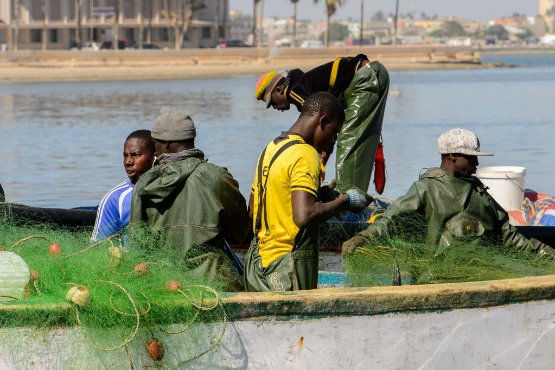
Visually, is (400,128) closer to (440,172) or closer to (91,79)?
(440,172)

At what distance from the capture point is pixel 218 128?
31641 millimetres

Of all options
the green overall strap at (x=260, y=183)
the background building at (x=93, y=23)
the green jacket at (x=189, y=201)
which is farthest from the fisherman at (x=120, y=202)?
the background building at (x=93, y=23)

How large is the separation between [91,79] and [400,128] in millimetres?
43435

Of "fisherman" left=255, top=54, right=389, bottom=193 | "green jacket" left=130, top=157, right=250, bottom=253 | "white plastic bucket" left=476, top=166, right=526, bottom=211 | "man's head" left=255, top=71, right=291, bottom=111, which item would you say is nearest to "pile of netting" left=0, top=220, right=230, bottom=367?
"green jacket" left=130, top=157, right=250, bottom=253

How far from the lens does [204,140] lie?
27.9 meters

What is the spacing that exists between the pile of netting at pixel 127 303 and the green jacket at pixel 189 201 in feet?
0.36

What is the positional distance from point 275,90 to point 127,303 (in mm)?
3661

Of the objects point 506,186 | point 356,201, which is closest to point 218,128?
point 506,186

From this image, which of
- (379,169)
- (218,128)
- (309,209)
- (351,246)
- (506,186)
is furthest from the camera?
(218,128)

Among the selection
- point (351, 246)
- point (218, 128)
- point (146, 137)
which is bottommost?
point (218, 128)

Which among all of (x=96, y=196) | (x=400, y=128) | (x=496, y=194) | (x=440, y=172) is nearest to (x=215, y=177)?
(x=440, y=172)

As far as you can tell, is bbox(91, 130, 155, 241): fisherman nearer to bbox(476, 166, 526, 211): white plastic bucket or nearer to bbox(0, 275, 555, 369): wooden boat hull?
bbox(0, 275, 555, 369): wooden boat hull

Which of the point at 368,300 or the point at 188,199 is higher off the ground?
the point at 188,199

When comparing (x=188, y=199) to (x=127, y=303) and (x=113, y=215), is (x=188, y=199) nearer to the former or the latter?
(x=127, y=303)
